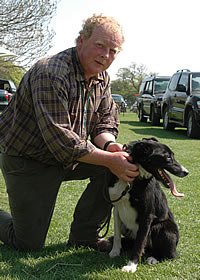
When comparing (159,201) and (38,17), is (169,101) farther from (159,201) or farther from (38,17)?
(159,201)

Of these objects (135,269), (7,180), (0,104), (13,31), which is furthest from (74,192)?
(0,104)

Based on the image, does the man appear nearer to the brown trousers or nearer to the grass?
the brown trousers

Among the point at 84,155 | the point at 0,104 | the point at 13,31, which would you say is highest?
the point at 13,31

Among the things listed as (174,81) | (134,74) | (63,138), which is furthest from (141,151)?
(134,74)

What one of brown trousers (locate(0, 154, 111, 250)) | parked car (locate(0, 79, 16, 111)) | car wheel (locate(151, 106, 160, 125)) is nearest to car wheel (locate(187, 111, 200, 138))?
car wheel (locate(151, 106, 160, 125))

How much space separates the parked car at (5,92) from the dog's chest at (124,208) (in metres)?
18.0

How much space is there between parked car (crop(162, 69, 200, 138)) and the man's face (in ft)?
31.6

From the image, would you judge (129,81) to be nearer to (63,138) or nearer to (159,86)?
(159,86)

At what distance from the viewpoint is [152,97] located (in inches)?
760

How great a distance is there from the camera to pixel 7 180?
3.38 m

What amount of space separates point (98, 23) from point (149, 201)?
147 cm

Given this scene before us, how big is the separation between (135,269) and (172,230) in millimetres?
478

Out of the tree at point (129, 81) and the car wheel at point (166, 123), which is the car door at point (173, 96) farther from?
the tree at point (129, 81)

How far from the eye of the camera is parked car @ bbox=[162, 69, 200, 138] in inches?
503
